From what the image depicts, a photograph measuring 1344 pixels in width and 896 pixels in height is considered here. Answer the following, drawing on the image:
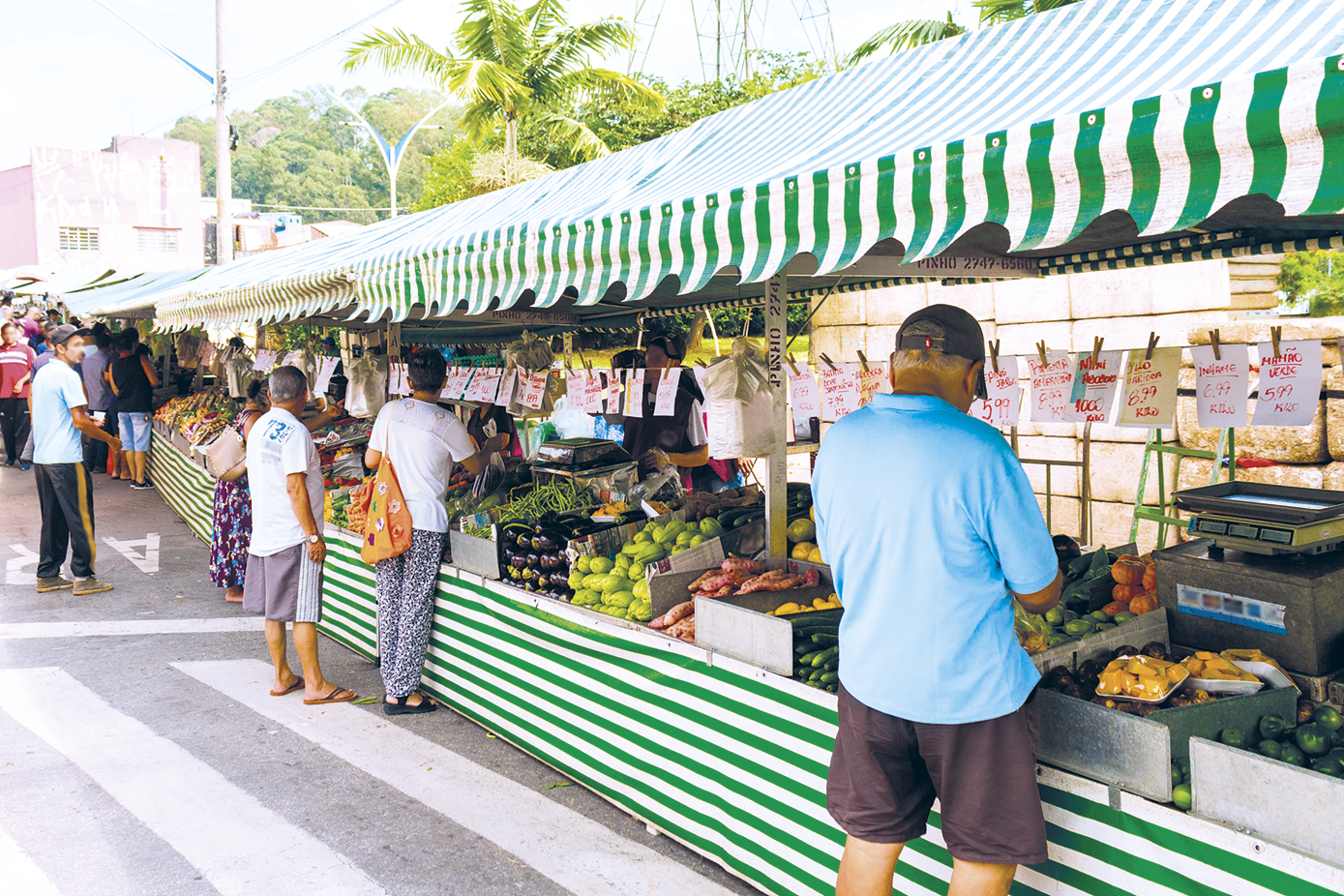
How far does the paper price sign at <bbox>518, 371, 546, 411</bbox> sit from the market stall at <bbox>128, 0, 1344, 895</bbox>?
3.38 ft

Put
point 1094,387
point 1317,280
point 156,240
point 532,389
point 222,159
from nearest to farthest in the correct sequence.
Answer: point 1094,387 → point 532,389 → point 1317,280 → point 222,159 → point 156,240

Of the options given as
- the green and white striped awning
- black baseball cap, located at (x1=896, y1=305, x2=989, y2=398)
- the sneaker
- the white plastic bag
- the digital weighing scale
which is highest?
the green and white striped awning

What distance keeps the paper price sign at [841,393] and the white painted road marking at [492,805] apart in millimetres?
1991

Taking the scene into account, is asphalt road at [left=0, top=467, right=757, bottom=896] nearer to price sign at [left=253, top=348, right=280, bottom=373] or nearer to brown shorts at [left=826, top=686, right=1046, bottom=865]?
brown shorts at [left=826, top=686, right=1046, bottom=865]

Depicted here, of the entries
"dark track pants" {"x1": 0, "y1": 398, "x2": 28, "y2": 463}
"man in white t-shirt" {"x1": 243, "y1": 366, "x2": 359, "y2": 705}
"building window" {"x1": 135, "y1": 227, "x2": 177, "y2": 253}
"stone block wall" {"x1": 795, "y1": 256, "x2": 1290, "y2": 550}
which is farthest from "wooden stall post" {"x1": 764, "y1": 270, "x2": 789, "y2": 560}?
"building window" {"x1": 135, "y1": 227, "x2": 177, "y2": 253}

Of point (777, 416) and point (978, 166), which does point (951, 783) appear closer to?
point (978, 166)

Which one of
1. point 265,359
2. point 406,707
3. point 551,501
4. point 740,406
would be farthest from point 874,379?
point 265,359

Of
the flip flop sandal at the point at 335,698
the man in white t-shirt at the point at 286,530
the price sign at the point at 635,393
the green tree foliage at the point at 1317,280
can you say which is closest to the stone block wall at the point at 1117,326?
the price sign at the point at 635,393

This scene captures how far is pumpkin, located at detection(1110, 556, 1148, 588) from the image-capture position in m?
3.62

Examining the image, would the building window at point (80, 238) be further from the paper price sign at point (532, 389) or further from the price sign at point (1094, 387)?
the price sign at point (1094, 387)

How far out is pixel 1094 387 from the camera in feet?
15.1

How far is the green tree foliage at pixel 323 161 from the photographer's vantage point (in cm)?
7225

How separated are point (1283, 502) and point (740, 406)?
2.06 metres

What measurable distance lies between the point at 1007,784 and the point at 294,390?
4.19m
